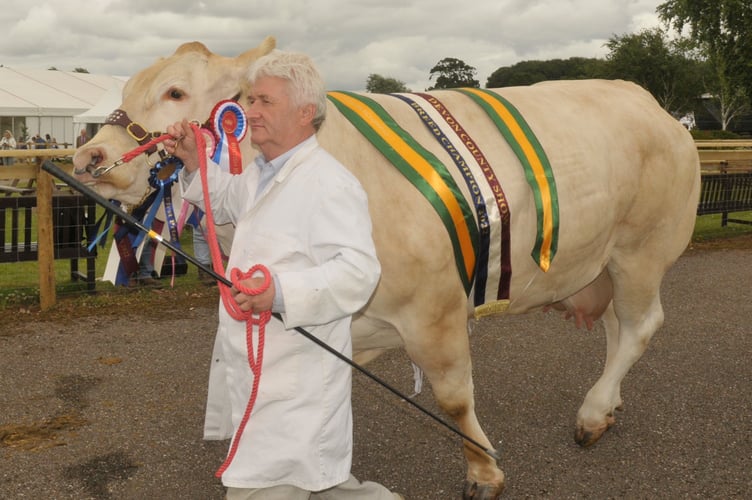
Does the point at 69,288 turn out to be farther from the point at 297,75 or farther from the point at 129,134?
the point at 297,75

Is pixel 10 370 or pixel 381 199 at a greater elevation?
pixel 381 199

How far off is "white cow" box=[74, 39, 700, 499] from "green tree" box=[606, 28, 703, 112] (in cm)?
6157

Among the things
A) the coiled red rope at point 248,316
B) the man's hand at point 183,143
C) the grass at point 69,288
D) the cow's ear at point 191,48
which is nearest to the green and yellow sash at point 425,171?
the cow's ear at point 191,48

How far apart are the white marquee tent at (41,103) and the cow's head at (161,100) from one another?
22.3 metres

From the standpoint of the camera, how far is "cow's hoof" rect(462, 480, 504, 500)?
325 centimetres

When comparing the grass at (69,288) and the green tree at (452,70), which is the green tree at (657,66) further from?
the grass at (69,288)

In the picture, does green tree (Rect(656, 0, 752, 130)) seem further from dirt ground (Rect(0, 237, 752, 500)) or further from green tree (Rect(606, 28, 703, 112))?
green tree (Rect(606, 28, 703, 112))

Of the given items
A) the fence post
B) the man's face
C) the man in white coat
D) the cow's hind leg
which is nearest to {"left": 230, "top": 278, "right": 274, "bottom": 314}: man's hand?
the man in white coat

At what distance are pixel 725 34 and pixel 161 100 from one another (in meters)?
24.4

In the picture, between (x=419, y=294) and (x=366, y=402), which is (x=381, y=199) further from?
(x=366, y=402)

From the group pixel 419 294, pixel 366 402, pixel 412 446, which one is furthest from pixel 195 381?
pixel 419 294

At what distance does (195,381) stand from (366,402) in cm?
113

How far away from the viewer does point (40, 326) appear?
6.07 m

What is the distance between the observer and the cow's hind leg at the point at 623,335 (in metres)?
3.91
